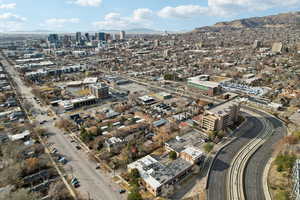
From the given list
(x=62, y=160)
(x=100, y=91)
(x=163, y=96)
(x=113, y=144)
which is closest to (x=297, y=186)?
(x=113, y=144)

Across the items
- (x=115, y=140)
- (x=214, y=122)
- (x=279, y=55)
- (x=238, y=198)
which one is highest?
(x=279, y=55)

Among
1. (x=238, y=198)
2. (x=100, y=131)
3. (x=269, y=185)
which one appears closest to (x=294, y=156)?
(x=269, y=185)

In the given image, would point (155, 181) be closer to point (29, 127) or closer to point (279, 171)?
point (279, 171)

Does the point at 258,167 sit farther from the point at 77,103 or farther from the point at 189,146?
the point at 77,103

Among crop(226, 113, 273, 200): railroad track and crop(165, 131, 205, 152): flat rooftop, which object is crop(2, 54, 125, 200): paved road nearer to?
crop(165, 131, 205, 152): flat rooftop

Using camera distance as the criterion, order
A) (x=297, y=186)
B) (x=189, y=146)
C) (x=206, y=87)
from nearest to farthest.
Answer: (x=297, y=186) → (x=189, y=146) → (x=206, y=87)
